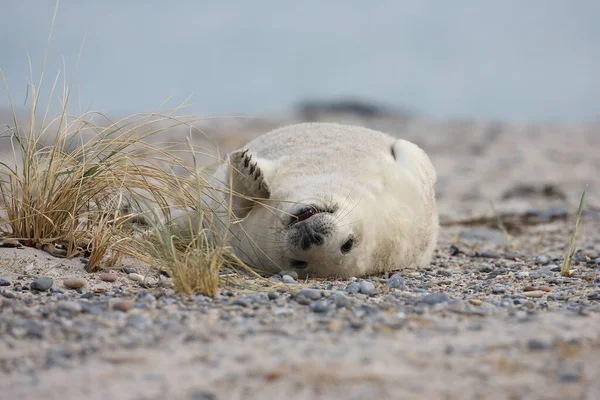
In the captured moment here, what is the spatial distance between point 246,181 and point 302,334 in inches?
82.6

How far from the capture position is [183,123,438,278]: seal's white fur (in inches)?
187

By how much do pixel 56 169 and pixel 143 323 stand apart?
1666 mm

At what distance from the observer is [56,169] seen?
15.0 feet

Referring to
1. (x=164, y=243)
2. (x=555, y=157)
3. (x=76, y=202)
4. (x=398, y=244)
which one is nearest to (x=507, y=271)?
(x=398, y=244)

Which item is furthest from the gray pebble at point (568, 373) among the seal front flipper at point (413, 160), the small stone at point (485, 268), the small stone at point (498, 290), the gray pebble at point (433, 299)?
the seal front flipper at point (413, 160)

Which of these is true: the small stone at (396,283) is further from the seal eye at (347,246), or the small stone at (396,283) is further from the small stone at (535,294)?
the small stone at (535,294)

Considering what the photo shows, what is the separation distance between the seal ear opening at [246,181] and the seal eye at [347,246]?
2.18 feet

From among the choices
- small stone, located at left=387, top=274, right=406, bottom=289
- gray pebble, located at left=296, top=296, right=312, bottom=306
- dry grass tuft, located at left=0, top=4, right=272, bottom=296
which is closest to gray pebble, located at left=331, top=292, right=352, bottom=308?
gray pebble, located at left=296, top=296, right=312, bottom=306

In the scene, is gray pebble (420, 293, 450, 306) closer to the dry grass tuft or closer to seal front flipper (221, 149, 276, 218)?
the dry grass tuft

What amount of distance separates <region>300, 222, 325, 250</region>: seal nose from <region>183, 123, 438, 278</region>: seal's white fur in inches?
0.6

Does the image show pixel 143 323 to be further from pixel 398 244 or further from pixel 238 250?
pixel 398 244

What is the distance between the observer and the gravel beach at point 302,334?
8.34ft

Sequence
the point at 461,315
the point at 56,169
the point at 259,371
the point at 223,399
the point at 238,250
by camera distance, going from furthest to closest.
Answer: the point at 238,250
the point at 56,169
the point at 461,315
the point at 259,371
the point at 223,399

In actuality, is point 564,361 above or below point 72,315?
above
